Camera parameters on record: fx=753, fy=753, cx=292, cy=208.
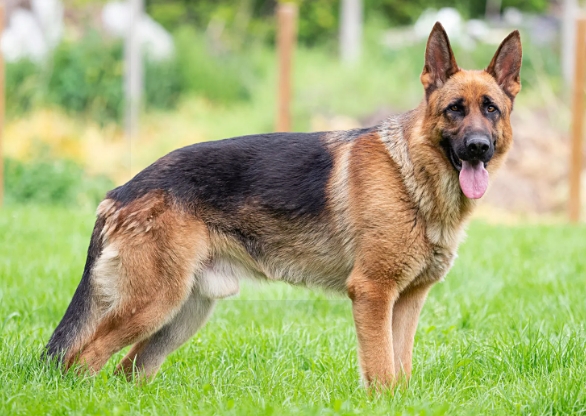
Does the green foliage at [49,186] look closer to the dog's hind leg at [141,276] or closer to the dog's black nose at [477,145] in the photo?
the dog's hind leg at [141,276]

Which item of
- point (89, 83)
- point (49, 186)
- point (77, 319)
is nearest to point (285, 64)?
point (49, 186)

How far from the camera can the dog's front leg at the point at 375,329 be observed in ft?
12.0

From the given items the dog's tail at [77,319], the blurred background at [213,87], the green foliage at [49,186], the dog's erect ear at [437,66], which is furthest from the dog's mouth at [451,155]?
the blurred background at [213,87]

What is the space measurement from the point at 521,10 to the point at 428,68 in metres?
12.5

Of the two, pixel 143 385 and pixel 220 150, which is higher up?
pixel 220 150

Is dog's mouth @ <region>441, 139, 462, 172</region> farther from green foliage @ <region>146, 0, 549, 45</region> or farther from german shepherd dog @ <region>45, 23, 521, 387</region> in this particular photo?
green foliage @ <region>146, 0, 549, 45</region>

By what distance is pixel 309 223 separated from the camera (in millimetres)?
4016

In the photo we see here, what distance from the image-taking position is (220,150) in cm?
400

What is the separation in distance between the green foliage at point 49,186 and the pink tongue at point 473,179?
7.13 m

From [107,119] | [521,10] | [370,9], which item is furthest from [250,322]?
[521,10]

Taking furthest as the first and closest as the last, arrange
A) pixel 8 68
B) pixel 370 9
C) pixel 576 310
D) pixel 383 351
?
1. pixel 370 9
2. pixel 8 68
3. pixel 576 310
4. pixel 383 351

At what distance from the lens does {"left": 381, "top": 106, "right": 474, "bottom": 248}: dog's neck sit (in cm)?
383

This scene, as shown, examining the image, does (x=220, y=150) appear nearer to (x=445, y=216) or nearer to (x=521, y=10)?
(x=445, y=216)

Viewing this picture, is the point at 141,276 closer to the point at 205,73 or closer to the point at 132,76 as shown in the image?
the point at 132,76
